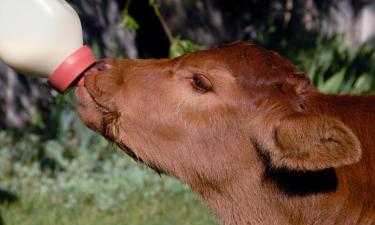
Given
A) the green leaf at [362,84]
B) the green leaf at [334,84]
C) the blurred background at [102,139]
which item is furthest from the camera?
the green leaf at [362,84]

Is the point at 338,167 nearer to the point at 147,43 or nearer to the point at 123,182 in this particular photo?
Answer: the point at 123,182

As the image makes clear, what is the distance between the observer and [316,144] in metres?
3.79

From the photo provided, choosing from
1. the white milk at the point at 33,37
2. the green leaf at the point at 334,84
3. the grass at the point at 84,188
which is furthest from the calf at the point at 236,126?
the green leaf at the point at 334,84

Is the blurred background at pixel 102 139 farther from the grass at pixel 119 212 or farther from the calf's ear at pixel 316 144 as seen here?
the calf's ear at pixel 316 144

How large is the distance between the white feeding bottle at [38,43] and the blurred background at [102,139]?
2849mm

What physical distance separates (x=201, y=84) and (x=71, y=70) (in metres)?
0.76

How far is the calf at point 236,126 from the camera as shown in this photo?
4047 mm

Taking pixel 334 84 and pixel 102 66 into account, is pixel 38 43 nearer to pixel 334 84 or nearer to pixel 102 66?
pixel 102 66

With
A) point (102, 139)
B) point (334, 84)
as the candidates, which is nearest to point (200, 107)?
point (102, 139)

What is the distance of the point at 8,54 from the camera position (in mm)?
4711

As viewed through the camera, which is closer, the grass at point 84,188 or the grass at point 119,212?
the grass at point 119,212

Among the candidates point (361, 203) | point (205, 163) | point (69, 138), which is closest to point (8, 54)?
point (205, 163)

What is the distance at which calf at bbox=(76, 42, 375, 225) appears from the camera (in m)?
4.05

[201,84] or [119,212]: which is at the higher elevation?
[201,84]
